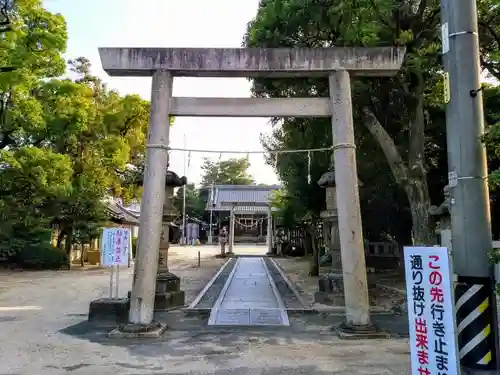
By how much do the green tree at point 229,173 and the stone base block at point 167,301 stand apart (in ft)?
167

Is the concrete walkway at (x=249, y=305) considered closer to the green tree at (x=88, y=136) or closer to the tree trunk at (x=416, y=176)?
the tree trunk at (x=416, y=176)

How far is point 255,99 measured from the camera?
8.05 m

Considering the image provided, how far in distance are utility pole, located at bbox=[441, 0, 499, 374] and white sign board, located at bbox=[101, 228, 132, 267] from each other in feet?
22.3

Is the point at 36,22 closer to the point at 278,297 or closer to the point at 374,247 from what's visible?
the point at 278,297

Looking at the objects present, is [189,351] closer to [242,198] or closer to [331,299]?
[331,299]

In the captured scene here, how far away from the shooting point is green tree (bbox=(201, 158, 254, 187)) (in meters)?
62.0

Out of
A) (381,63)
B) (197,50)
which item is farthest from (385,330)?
(197,50)

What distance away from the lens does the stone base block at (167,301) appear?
33.3 ft

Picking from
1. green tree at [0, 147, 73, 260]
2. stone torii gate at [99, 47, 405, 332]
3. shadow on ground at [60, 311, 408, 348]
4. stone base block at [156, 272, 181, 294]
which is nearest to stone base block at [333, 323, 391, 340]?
stone torii gate at [99, 47, 405, 332]

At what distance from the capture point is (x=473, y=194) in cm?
376

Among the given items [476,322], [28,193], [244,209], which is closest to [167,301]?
[476,322]

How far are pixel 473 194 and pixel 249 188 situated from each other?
141ft

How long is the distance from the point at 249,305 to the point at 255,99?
17.8ft

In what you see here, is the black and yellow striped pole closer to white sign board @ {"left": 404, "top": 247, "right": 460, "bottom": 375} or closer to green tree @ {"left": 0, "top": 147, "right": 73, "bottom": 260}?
white sign board @ {"left": 404, "top": 247, "right": 460, "bottom": 375}
